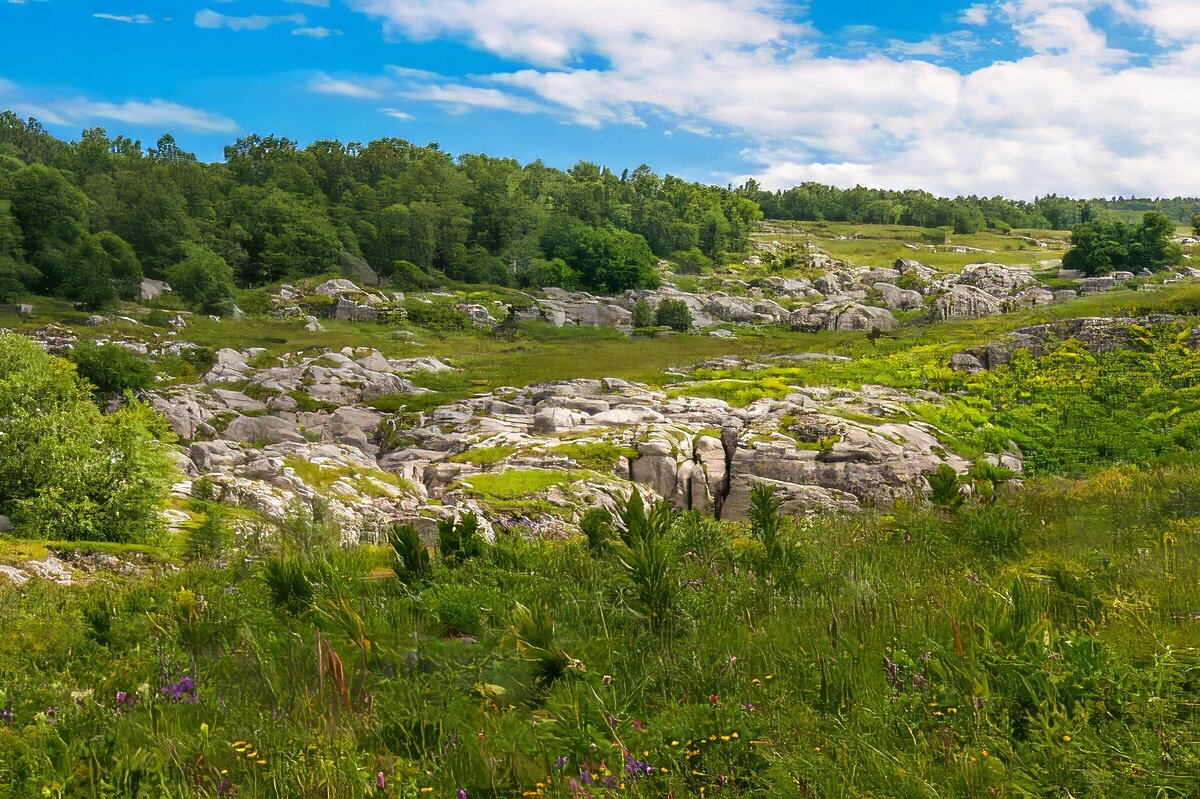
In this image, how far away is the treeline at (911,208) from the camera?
6265 inches

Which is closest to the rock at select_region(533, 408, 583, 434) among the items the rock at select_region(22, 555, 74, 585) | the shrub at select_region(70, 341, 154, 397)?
the shrub at select_region(70, 341, 154, 397)

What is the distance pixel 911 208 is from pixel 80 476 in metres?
179

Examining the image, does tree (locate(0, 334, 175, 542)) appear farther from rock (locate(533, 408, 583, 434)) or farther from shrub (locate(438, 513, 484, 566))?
rock (locate(533, 408, 583, 434))

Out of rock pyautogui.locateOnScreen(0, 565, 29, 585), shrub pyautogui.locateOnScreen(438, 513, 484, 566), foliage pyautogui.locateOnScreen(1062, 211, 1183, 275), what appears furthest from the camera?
foliage pyautogui.locateOnScreen(1062, 211, 1183, 275)

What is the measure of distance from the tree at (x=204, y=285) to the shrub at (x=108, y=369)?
4398 centimetres

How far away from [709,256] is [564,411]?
101 metres

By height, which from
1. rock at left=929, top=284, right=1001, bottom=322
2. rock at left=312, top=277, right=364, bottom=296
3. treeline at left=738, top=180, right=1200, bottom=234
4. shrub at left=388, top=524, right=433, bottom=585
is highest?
treeline at left=738, top=180, right=1200, bottom=234

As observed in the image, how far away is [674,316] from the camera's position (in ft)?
255

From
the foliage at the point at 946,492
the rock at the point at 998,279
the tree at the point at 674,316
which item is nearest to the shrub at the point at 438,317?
the tree at the point at 674,316

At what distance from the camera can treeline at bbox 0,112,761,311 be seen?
77812mm

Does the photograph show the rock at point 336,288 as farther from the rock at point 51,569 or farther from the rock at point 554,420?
the rock at point 51,569

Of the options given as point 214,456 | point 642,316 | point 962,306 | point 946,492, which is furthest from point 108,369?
point 962,306

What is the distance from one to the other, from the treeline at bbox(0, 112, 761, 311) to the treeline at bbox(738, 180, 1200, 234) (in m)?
37.7

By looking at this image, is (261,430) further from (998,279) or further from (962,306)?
(998,279)
